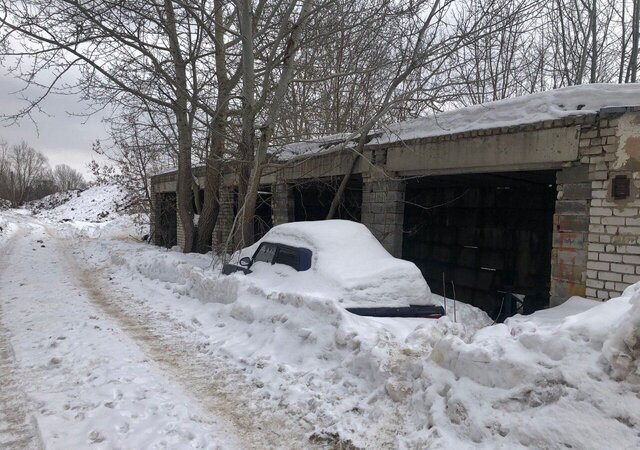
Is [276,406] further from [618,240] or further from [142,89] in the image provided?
[142,89]

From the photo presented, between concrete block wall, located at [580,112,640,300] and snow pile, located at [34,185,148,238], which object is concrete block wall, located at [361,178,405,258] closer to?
concrete block wall, located at [580,112,640,300]

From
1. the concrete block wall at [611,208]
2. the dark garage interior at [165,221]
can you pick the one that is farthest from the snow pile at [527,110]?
the dark garage interior at [165,221]

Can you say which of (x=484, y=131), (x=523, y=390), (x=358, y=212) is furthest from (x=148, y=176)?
(x=523, y=390)

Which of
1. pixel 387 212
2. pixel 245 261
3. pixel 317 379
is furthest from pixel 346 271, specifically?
pixel 387 212

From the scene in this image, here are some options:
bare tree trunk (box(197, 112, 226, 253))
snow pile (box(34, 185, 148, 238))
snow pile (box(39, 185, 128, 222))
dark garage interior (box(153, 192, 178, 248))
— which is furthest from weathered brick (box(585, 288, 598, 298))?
snow pile (box(39, 185, 128, 222))

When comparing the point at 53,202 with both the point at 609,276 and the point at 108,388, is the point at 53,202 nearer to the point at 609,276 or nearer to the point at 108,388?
the point at 108,388

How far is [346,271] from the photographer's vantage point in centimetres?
565

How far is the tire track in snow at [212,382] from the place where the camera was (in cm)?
331

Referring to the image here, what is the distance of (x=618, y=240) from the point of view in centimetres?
588

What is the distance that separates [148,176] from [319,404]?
824 inches

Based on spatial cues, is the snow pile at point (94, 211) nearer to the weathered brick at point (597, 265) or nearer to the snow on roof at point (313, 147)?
the snow on roof at point (313, 147)

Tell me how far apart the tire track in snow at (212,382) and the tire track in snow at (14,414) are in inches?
47.1

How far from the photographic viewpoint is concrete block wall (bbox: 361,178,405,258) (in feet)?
30.1

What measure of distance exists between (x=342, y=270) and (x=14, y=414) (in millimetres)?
3588
